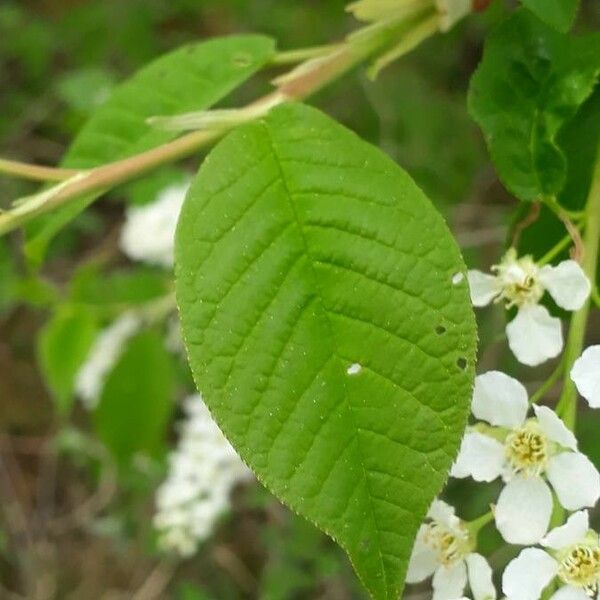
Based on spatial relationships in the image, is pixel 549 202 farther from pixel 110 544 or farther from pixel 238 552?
pixel 110 544

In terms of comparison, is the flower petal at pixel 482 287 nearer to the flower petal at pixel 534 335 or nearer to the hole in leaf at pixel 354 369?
the flower petal at pixel 534 335

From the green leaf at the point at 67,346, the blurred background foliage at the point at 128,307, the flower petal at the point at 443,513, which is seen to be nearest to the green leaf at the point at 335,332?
the flower petal at the point at 443,513

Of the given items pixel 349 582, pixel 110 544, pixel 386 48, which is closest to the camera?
pixel 386 48

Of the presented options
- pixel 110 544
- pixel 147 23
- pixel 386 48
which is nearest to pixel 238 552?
pixel 110 544

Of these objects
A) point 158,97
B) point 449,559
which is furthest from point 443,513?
point 158,97

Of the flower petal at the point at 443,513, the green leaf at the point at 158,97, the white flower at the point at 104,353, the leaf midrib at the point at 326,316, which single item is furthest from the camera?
the white flower at the point at 104,353

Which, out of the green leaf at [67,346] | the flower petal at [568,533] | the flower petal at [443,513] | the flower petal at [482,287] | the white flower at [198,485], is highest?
the flower petal at [482,287]

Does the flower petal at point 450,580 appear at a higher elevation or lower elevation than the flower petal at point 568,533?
lower
